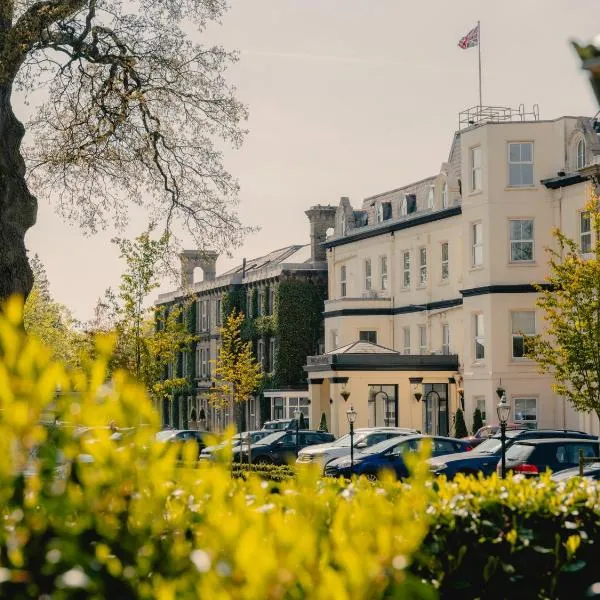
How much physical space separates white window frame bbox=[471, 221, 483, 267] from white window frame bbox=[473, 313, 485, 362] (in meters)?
2.01

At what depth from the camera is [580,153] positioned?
45906mm

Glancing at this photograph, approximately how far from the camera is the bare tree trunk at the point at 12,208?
20.4 m

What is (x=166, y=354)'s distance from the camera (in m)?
50.3

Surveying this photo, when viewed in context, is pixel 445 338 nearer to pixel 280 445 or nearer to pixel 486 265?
pixel 486 265

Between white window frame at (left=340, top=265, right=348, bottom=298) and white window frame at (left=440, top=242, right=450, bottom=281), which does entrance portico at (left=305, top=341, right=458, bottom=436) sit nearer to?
white window frame at (left=440, top=242, right=450, bottom=281)

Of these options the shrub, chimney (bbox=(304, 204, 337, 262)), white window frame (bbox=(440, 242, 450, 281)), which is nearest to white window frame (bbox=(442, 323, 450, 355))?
white window frame (bbox=(440, 242, 450, 281))

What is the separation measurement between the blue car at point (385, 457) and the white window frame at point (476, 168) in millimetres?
17819

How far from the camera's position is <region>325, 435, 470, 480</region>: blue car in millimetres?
30438

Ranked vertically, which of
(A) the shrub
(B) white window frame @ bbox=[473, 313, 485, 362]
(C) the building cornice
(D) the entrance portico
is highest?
(C) the building cornice

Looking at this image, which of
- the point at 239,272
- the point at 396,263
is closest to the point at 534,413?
the point at 396,263

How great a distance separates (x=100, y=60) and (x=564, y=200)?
83.8 feet

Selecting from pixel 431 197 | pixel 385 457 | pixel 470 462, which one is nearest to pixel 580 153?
pixel 431 197

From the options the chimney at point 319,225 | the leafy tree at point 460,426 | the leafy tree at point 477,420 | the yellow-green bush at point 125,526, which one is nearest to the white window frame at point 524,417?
the leafy tree at point 477,420

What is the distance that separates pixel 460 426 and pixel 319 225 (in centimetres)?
2554
